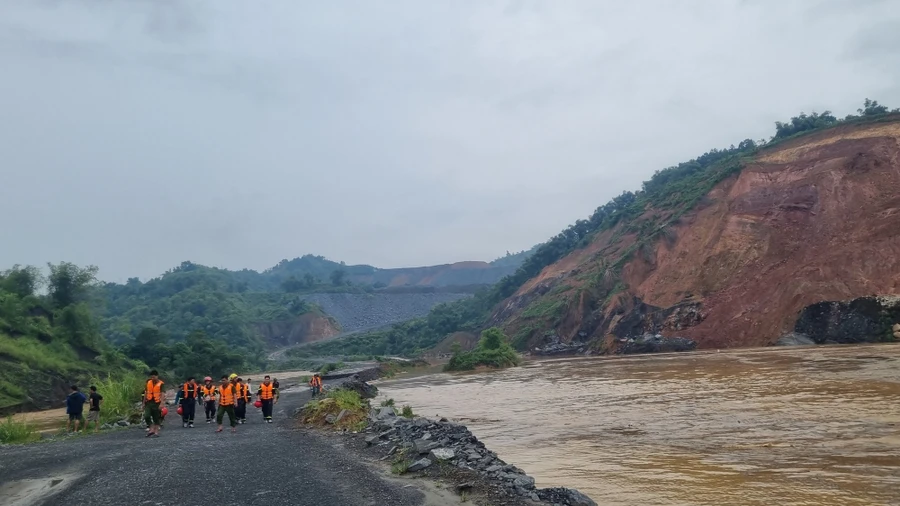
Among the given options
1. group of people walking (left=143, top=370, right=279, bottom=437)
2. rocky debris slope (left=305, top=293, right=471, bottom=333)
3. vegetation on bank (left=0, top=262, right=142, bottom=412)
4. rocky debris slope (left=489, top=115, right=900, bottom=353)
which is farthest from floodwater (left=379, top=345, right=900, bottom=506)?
rocky debris slope (left=305, top=293, right=471, bottom=333)

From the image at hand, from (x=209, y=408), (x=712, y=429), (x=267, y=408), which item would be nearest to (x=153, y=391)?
(x=267, y=408)

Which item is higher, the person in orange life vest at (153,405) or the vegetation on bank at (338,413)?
the person in orange life vest at (153,405)

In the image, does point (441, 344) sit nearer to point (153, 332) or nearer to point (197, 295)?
point (153, 332)

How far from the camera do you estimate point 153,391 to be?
17.7 m

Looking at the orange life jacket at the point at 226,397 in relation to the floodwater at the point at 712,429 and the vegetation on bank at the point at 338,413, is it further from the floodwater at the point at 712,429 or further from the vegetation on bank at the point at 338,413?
the floodwater at the point at 712,429

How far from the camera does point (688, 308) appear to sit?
162 ft

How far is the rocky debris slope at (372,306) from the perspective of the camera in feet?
415

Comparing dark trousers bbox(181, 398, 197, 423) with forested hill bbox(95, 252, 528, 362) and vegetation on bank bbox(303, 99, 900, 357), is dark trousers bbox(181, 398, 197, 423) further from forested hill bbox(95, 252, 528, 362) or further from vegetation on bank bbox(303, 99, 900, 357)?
forested hill bbox(95, 252, 528, 362)

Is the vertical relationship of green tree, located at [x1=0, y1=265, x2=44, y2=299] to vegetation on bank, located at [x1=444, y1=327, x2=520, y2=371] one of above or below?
above

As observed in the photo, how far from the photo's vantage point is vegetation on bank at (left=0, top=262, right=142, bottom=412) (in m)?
35.5

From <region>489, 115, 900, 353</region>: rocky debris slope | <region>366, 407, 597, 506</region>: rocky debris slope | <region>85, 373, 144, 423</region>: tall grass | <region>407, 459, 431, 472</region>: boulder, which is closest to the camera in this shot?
<region>366, 407, 597, 506</region>: rocky debris slope

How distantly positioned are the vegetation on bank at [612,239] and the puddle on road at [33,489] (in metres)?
52.9

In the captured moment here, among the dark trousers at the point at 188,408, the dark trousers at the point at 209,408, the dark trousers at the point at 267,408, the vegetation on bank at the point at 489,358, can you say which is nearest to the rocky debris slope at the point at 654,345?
the vegetation on bank at the point at 489,358

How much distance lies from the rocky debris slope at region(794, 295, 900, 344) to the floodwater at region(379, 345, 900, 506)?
4968mm
